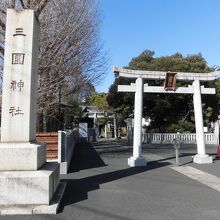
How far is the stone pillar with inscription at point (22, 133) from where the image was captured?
780cm

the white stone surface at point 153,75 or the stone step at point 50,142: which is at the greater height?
the white stone surface at point 153,75

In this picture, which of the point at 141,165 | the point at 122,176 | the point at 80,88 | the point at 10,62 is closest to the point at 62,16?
the point at 80,88

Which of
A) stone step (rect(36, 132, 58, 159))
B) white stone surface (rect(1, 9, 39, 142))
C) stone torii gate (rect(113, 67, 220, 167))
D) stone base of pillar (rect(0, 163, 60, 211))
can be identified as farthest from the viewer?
stone torii gate (rect(113, 67, 220, 167))

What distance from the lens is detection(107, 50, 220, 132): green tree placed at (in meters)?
36.1

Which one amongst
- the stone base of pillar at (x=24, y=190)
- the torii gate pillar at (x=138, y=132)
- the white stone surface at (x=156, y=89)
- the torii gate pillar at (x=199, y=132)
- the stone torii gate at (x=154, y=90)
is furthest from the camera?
the torii gate pillar at (x=199, y=132)

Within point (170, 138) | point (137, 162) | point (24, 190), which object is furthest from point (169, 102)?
point (24, 190)

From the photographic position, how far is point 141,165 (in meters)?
16.3

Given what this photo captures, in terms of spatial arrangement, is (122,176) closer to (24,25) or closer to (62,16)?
(24,25)

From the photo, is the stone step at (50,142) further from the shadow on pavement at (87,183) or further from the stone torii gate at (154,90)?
the stone torii gate at (154,90)

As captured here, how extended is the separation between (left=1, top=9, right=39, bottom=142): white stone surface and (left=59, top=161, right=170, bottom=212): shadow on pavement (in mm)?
1589

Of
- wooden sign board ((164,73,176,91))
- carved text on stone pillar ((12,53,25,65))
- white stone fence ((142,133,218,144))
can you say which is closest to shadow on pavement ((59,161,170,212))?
carved text on stone pillar ((12,53,25,65))

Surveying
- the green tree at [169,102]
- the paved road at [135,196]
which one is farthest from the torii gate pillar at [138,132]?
the green tree at [169,102]

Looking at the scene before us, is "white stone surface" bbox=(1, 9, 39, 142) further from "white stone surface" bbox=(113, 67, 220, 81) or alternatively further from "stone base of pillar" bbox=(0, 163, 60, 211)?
"white stone surface" bbox=(113, 67, 220, 81)

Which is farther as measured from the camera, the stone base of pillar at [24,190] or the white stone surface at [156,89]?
the white stone surface at [156,89]
